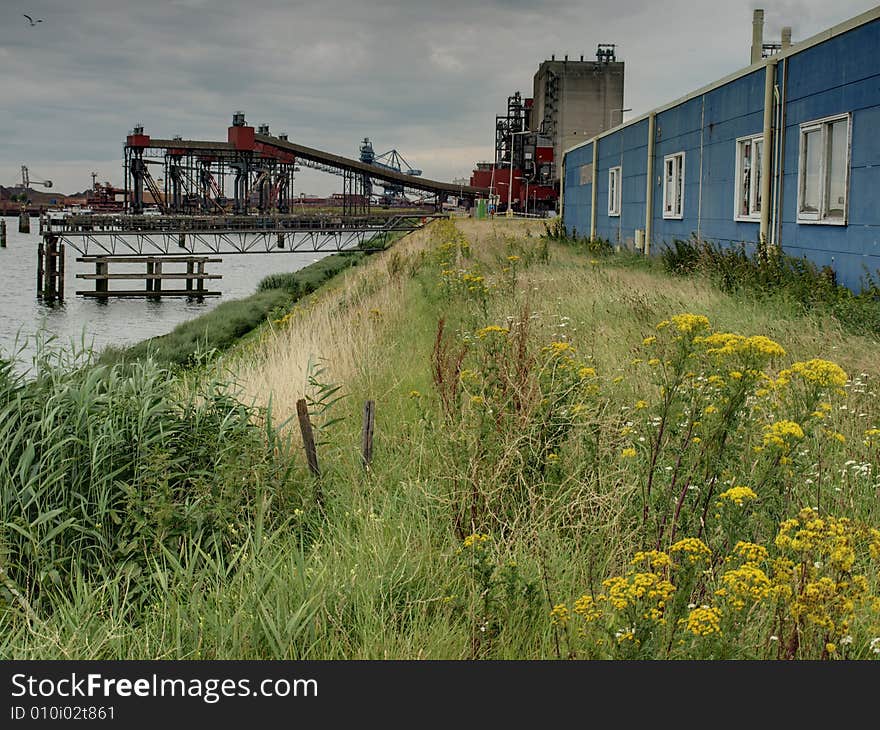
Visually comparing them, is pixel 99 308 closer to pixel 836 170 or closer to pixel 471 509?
pixel 836 170

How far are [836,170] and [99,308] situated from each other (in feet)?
110

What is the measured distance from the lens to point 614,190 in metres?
29.1

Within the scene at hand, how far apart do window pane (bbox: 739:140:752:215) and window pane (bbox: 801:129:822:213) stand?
2.63 metres

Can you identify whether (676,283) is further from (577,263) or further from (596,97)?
(596,97)

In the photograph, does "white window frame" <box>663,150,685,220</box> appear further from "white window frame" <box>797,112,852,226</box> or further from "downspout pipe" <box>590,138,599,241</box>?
"downspout pipe" <box>590,138,599,241</box>

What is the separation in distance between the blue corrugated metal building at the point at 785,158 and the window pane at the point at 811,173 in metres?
0.02

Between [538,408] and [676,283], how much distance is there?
9783mm

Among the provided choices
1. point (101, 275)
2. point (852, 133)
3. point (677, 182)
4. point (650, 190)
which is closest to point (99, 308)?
point (101, 275)

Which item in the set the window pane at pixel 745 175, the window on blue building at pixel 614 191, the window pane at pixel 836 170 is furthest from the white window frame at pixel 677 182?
the window pane at pixel 836 170

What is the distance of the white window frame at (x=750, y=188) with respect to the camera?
54.7 feet

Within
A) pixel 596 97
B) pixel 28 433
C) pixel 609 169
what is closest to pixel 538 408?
pixel 28 433

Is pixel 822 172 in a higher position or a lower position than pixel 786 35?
lower

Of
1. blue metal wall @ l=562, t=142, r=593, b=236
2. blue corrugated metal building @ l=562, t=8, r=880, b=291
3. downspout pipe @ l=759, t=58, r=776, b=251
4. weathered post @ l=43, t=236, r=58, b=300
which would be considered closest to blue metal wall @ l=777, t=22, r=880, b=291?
blue corrugated metal building @ l=562, t=8, r=880, b=291

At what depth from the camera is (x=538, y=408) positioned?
6.18 m
